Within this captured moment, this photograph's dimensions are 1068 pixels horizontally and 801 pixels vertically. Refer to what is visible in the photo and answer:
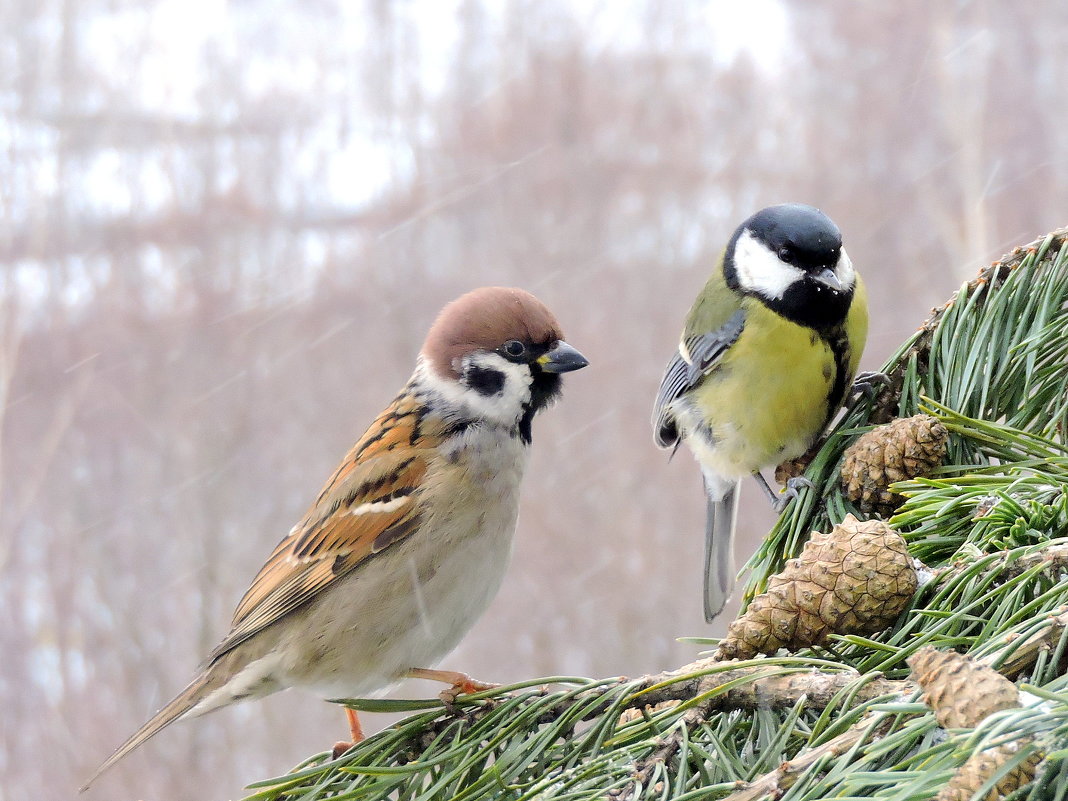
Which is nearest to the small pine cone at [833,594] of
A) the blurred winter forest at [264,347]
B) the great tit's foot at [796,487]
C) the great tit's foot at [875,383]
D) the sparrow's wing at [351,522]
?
the great tit's foot at [796,487]

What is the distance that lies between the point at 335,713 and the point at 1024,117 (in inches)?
177

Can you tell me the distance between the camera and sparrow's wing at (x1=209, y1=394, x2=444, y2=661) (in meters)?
1.46

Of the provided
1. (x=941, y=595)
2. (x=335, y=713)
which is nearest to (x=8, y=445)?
(x=335, y=713)

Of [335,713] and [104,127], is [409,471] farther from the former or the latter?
[104,127]

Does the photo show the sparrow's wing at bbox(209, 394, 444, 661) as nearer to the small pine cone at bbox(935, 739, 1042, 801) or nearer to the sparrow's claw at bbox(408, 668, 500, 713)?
the sparrow's claw at bbox(408, 668, 500, 713)

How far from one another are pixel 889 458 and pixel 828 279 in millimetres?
637

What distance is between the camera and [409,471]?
1.51m

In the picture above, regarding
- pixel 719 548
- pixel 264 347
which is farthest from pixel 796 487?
pixel 264 347

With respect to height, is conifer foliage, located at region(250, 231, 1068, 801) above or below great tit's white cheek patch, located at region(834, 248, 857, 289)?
below

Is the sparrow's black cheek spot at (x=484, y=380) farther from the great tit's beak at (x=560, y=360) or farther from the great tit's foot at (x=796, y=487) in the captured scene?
the great tit's foot at (x=796, y=487)

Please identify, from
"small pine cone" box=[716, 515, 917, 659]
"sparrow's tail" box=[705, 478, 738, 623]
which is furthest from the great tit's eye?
"small pine cone" box=[716, 515, 917, 659]

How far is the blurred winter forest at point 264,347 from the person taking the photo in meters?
4.26

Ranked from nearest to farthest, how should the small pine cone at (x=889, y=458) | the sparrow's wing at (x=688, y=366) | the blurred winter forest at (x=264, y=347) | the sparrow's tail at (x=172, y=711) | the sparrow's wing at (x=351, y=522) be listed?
the small pine cone at (x=889, y=458)
the sparrow's tail at (x=172, y=711)
the sparrow's wing at (x=351, y=522)
the sparrow's wing at (x=688, y=366)
the blurred winter forest at (x=264, y=347)

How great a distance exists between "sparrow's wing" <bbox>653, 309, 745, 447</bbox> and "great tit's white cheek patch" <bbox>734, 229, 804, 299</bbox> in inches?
2.3
